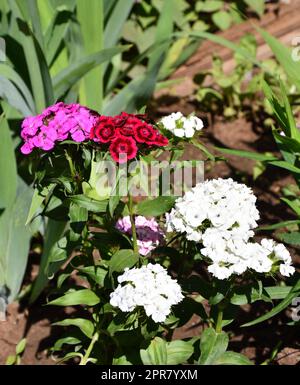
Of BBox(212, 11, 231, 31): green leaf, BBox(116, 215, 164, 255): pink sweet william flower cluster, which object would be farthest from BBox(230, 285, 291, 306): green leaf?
BBox(212, 11, 231, 31): green leaf

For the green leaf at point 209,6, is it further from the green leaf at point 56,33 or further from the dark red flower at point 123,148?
the dark red flower at point 123,148

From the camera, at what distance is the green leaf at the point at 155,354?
74.2 inches

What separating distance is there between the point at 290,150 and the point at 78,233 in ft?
2.20

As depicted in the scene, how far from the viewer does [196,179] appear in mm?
3035

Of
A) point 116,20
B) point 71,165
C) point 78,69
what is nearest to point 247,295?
point 71,165

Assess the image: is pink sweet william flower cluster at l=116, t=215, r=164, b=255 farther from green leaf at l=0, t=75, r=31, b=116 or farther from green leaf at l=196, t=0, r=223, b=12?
green leaf at l=196, t=0, r=223, b=12

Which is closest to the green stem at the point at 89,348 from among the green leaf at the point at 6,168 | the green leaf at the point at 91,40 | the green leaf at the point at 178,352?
the green leaf at the point at 178,352

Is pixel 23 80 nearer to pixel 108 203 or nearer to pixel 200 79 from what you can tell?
pixel 108 203

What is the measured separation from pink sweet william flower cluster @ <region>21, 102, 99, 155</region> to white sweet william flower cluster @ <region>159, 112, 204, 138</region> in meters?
0.19

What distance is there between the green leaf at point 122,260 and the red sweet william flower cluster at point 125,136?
0.95 feet

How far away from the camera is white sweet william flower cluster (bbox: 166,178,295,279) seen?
174 cm
